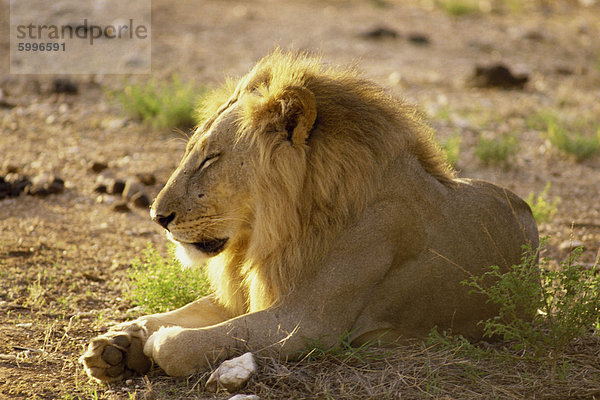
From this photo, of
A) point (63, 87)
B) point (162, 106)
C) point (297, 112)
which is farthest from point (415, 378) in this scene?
point (63, 87)

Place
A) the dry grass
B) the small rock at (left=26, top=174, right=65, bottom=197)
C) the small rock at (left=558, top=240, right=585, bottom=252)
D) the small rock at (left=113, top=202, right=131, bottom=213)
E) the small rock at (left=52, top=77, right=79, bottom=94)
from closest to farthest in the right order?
the dry grass
the small rock at (left=558, top=240, right=585, bottom=252)
the small rock at (left=113, top=202, right=131, bottom=213)
the small rock at (left=26, top=174, right=65, bottom=197)
the small rock at (left=52, top=77, right=79, bottom=94)

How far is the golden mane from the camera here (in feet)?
10.9

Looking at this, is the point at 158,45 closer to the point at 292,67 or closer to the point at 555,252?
the point at 555,252

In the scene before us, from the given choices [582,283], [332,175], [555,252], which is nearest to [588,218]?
[555,252]

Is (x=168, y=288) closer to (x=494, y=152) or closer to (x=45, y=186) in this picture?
(x=45, y=186)

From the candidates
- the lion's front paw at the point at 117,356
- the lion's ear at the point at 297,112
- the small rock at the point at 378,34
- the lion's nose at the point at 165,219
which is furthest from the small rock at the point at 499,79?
the lion's front paw at the point at 117,356

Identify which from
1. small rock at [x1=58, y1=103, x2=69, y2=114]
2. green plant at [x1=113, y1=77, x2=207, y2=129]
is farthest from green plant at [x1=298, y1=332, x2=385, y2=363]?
small rock at [x1=58, y1=103, x2=69, y2=114]

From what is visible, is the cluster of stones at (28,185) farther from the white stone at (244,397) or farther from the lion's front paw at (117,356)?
the white stone at (244,397)

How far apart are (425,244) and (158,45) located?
28.4 ft

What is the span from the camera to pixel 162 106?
803cm

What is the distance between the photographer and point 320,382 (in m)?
3.15

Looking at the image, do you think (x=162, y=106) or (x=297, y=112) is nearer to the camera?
(x=297, y=112)

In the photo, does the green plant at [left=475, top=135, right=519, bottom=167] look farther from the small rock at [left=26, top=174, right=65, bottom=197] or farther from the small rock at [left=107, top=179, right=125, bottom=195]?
the small rock at [left=26, top=174, right=65, bottom=197]

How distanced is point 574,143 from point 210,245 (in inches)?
201
